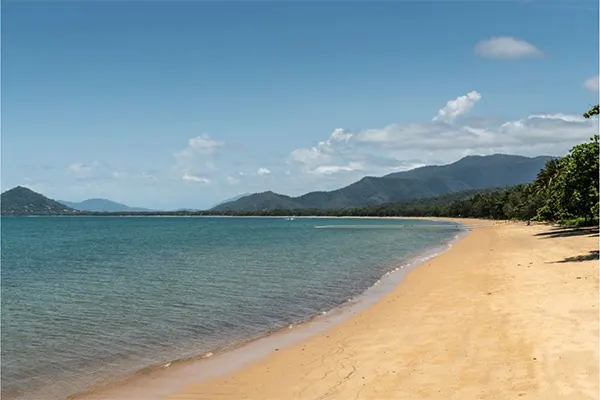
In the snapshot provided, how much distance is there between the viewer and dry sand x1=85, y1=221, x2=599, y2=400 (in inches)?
401

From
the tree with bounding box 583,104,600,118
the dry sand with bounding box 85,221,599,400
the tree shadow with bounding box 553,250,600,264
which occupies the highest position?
the tree with bounding box 583,104,600,118

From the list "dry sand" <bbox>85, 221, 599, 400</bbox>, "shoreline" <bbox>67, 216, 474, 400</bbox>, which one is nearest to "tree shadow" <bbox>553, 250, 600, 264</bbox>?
"dry sand" <bbox>85, 221, 599, 400</bbox>

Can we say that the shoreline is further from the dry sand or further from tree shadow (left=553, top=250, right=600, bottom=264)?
tree shadow (left=553, top=250, right=600, bottom=264)

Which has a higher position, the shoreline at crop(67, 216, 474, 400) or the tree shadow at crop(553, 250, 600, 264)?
the tree shadow at crop(553, 250, 600, 264)

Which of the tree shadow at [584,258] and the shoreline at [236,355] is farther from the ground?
the tree shadow at [584,258]

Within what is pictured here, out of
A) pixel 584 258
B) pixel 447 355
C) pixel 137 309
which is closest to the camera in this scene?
pixel 447 355

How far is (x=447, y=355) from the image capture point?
12609 millimetres

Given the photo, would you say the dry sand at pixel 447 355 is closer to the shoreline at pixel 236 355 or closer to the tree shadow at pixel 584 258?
Result: the shoreline at pixel 236 355

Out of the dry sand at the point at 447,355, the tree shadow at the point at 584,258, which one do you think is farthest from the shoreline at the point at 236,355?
the tree shadow at the point at 584,258

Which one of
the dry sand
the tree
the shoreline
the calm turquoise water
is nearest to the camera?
the dry sand

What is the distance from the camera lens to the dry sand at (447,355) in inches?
401

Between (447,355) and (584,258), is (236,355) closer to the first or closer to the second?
(447,355)

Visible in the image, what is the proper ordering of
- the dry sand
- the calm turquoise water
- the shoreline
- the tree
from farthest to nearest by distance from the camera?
the tree < the calm turquoise water < the shoreline < the dry sand

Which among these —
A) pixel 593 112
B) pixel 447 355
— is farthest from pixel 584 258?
pixel 447 355
